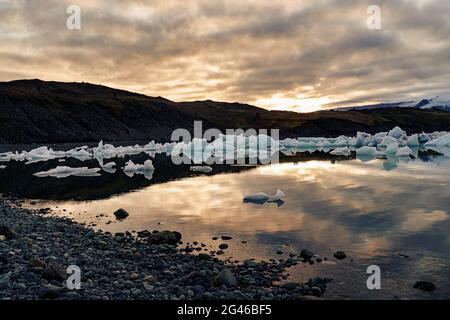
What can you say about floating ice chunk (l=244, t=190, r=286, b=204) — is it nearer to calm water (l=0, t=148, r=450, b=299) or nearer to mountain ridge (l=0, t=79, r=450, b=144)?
calm water (l=0, t=148, r=450, b=299)

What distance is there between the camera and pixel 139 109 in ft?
338

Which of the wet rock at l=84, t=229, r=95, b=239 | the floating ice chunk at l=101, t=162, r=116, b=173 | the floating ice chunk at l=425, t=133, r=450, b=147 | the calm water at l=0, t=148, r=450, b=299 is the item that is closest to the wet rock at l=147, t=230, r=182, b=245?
the calm water at l=0, t=148, r=450, b=299

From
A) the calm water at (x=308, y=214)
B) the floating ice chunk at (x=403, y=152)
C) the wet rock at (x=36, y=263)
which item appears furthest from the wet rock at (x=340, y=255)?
the floating ice chunk at (x=403, y=152)

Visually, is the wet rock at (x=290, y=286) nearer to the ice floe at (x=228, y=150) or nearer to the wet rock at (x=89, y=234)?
the wet rock at (x=89, y=234)

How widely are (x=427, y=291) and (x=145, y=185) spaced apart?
16.0 m

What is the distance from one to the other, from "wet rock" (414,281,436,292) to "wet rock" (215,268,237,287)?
3062mm

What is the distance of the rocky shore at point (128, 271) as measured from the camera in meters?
6.36

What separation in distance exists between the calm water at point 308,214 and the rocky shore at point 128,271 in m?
0.57

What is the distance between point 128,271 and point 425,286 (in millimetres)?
5164

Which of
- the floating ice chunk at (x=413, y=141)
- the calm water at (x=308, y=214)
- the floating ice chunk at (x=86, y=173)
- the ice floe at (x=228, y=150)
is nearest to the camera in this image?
the calm water at (x=308, y=214)

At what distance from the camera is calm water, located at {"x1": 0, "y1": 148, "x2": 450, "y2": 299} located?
780cm

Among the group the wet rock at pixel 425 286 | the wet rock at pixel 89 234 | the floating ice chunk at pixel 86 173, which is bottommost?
the wet rock at pixel 425 286

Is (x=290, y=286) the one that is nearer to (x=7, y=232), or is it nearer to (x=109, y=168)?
(x=7, y=232)
